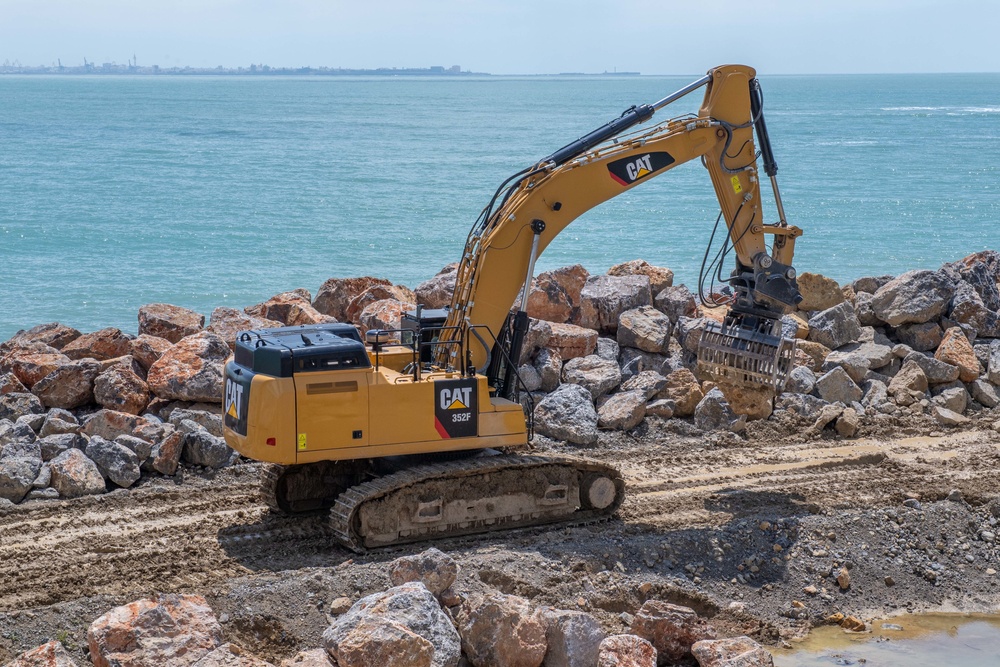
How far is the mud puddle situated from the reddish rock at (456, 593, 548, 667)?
6.81ft

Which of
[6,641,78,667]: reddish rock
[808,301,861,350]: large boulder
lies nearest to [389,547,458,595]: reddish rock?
[6,641,78,667]: reddish rock

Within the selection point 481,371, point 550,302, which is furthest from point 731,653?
point 550,302

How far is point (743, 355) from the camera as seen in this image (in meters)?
11.2

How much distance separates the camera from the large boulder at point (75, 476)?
1136cm

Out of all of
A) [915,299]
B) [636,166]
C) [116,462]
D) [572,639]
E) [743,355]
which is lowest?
[572,639]

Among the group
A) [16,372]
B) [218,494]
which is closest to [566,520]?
[218,494]

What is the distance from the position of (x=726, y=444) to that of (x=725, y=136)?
3997 mm

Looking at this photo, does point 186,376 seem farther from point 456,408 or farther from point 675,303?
point 675,303

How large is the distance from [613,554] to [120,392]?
20.1 ft

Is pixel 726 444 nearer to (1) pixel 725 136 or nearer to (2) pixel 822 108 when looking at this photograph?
(1) pixel 725 136

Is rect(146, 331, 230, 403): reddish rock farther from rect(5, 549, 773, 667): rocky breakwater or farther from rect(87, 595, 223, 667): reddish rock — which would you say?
rect(87, 595, 223, 667): reddish rock

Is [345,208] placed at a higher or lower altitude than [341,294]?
lower

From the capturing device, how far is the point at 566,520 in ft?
35.6

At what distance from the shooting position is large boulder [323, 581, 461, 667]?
25.0 ft
